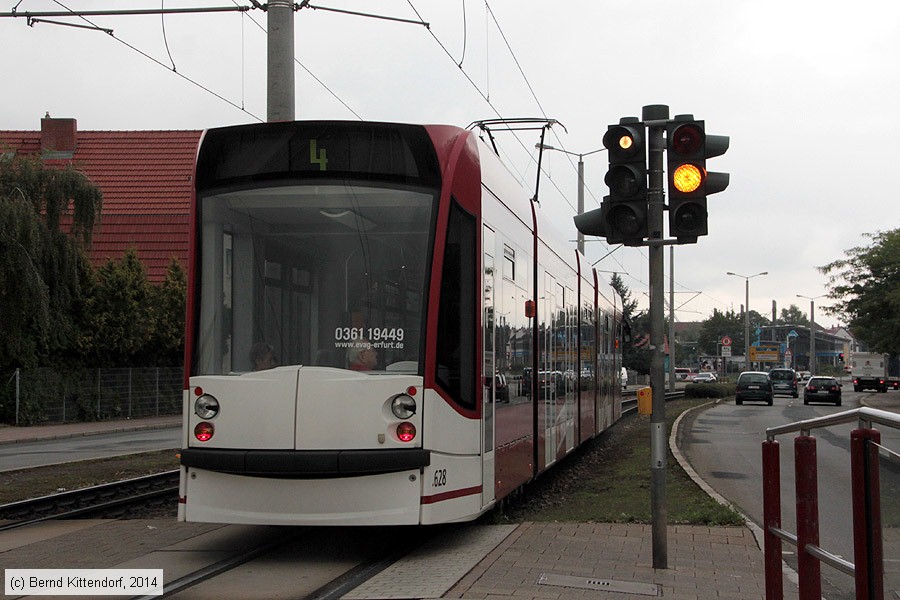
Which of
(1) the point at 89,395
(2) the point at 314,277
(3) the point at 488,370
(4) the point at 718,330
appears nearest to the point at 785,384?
(1) the point at 89,395

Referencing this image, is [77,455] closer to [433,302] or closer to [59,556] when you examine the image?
[59,556]

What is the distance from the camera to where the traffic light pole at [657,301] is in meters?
8.48

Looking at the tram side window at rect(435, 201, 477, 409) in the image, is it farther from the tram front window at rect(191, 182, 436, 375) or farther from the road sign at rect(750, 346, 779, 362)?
the road sign at rect(750, 346, 779, 362)

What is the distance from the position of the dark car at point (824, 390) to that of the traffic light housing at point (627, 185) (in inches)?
1745

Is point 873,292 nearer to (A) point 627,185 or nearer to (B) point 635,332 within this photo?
(B) point 635,332

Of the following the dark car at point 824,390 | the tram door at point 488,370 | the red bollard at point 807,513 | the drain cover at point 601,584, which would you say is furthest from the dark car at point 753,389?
the red bollard at point 807,513

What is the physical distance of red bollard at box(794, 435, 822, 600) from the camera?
18.1ft

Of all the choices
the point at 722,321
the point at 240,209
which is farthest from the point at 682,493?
the point at 722,321

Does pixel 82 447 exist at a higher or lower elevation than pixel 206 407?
lower

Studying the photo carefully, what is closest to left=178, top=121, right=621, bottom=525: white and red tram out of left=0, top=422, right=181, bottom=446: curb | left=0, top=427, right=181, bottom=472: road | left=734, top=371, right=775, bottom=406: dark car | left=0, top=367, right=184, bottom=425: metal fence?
left=0, top=427, right=181, bottom=472: road

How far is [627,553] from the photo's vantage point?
898cm

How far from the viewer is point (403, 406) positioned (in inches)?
329

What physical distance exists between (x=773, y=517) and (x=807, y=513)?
104 centimetres

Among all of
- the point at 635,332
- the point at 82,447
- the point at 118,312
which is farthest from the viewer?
the point at 635,332
